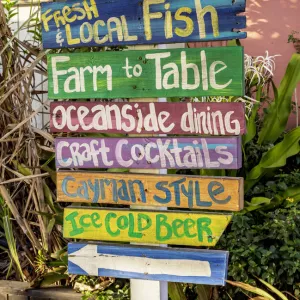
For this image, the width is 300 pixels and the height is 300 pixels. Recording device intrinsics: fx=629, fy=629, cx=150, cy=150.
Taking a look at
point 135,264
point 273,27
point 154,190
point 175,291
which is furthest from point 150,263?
point 273,27

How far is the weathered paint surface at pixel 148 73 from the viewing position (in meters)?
2.92

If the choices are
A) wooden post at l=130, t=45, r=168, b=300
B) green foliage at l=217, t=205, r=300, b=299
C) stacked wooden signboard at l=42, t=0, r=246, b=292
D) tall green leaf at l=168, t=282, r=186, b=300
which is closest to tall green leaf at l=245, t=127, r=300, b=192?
green foliage at l=217, t=205, r=300, b=299

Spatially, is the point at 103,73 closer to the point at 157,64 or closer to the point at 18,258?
the point at 157,64

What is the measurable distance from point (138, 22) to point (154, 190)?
0.82m

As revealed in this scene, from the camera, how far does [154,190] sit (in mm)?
3092

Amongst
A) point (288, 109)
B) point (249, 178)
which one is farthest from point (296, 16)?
point (249, 178)

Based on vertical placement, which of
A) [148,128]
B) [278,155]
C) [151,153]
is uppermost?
[148,128]

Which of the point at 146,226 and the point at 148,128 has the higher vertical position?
the point at 148,128

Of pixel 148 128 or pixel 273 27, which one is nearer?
pixel 148 128

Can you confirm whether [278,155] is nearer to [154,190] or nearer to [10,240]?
[154,190]

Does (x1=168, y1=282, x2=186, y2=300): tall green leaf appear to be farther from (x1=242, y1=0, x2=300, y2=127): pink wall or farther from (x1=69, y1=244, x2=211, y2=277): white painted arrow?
(x1=242, y1=0, x2=300, y2=127): pink wall

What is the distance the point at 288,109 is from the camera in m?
4.66

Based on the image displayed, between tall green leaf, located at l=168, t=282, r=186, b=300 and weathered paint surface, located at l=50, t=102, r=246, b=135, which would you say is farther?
tall green leaf, located at l=168, t=282, r=186, b=300

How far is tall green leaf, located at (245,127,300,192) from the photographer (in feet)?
13.9
